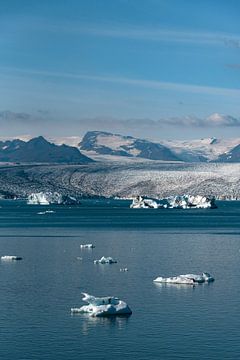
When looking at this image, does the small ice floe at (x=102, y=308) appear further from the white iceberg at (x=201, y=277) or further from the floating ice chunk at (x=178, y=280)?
the white iceberg at (x=201, y=277)

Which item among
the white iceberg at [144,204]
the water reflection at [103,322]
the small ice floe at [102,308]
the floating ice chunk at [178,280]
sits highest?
the white iceberg at [144,204]

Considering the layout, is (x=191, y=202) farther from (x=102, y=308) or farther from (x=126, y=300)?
(x=102, y=308)

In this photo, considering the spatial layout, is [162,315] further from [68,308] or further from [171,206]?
[171,206]

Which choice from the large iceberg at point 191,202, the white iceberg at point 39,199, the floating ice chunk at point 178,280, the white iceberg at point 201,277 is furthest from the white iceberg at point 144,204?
the floating ice chunk at point 178,280

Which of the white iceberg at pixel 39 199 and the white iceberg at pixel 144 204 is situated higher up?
the white iceberg at pixel 39 199

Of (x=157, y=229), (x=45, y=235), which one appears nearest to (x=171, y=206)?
(x=157, y=229)

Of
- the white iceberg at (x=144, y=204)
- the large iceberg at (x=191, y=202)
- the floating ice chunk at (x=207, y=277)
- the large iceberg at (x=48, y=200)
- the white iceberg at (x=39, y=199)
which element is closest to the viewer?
the floating ice chunk at (x=207, y=277)
